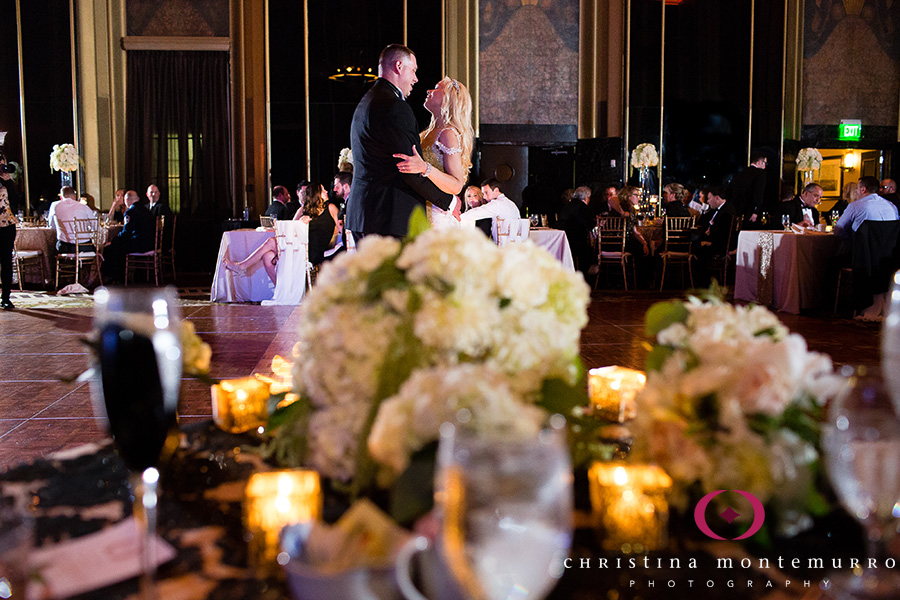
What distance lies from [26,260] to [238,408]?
9387 millimetres

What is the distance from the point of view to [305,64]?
11.2 meters

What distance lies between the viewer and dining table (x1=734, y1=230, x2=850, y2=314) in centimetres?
689

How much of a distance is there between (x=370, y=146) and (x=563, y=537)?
2706mm

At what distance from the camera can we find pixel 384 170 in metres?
3.06

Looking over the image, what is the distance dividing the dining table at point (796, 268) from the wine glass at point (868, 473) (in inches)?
269

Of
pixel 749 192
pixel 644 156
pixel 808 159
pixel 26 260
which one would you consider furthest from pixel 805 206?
pixel 26 260

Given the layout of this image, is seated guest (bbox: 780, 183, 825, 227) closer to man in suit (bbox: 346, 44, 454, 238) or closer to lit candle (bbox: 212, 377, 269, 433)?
man in suit (bbox: 346, 44, 454, 238)

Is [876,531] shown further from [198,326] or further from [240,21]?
[240,21]

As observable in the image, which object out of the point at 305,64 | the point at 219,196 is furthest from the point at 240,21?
the point at 219,196

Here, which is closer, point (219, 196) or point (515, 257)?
point (515, 257)

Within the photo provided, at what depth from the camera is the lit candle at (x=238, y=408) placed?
110 cm

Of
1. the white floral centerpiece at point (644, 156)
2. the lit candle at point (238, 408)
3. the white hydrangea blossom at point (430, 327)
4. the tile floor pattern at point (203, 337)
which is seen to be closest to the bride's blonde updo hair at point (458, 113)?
the tile floor pattern at point (203, 337)

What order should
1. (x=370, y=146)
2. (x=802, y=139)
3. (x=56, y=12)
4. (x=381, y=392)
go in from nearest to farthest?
(x=381, y=392), (x=370, y=146), (x=56, y=12), (x=802, y=139)

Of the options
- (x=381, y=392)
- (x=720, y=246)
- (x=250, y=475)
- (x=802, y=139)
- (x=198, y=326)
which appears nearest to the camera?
(x=381, y=392)
